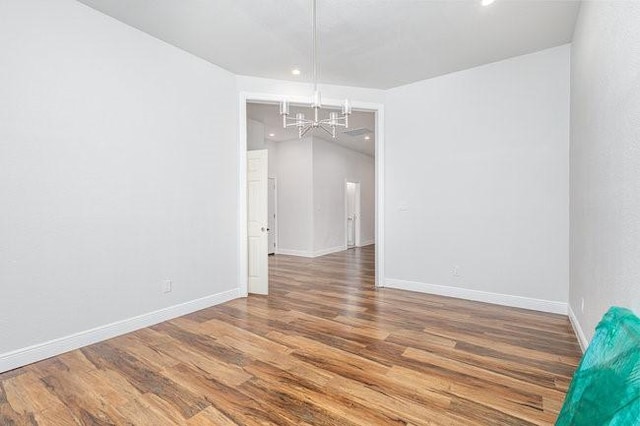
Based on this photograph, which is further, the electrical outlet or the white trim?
the white trim

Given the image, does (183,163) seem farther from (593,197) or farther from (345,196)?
(345,196)

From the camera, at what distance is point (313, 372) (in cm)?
227

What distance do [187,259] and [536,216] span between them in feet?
14.3

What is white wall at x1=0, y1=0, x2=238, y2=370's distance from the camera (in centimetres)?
238

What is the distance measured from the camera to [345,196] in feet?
29.7

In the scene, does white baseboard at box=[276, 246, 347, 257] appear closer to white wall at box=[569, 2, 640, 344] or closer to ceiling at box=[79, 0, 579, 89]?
ceiling at box=[79, 0, 579, 89]

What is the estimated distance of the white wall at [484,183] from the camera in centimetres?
354

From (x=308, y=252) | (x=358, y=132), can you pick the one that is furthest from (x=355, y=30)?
(x=308, y=252)

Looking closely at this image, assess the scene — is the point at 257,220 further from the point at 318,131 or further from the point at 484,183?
the point at 318,131

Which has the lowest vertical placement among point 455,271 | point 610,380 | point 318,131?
point 455,271

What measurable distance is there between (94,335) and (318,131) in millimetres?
5898

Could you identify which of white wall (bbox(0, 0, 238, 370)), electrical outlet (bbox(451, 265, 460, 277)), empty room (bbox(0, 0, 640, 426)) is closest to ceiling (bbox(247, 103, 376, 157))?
empty room (bbox(0, 0, 640, 426))

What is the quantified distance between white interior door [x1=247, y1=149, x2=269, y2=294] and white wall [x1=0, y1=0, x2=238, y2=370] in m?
0.59

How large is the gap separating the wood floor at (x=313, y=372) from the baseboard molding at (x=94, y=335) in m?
0.08
